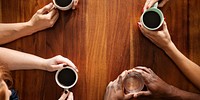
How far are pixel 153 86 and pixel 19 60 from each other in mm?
605

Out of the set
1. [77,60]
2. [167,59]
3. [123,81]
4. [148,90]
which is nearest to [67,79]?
[77,60]

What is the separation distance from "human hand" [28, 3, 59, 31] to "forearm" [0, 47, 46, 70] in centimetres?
14

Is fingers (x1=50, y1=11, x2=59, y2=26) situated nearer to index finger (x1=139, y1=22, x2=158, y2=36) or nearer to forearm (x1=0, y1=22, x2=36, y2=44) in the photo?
forearm (x1=0, y1=22, x2=36, y2=44)

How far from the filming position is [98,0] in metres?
1.56

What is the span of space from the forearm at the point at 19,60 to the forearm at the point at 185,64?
1.89 feet

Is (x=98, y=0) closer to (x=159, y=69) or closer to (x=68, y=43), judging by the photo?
(x=68, y=43)

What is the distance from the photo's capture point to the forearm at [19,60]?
1515 mm

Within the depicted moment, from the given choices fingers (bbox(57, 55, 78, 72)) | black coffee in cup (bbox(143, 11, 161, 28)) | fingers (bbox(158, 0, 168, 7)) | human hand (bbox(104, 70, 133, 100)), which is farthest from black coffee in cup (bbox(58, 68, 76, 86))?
fingers (bbox(158, 0, 168, 7))

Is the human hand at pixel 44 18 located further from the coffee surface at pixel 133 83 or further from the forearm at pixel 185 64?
the forearm at pixel 185 64

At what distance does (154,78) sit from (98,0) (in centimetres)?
43

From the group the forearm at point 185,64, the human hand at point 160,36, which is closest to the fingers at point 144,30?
the human hand at point 160,36

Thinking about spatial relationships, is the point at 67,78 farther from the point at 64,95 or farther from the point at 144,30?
the point at 144,30

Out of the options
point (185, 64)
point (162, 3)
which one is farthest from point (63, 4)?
point (185, 64)

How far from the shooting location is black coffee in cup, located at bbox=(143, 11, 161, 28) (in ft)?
4.79
